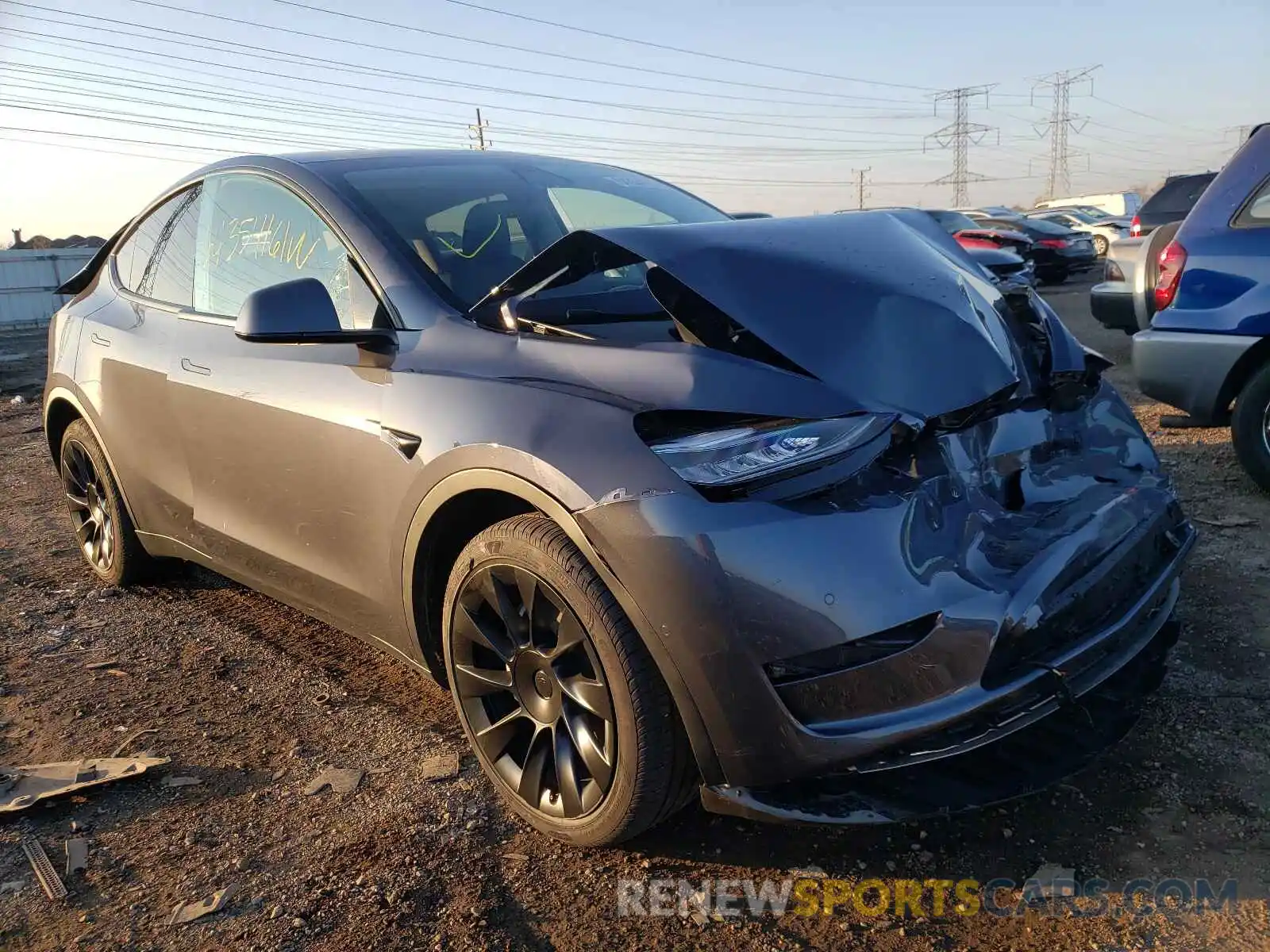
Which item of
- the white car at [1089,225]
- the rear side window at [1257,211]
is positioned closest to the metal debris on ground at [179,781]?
the rear side window at [1257,211]

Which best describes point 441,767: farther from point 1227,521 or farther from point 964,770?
point 1227,521

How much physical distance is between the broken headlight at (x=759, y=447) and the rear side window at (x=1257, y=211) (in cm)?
333

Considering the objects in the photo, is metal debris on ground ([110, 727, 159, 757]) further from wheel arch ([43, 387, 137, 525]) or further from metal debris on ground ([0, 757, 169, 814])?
wheel arch ([43, 387, 137, 525])

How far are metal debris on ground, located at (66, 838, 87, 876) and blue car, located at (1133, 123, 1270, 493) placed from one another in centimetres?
462

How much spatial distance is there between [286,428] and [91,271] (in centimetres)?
226

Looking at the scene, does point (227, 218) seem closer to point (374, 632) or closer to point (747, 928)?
point (374, 632)

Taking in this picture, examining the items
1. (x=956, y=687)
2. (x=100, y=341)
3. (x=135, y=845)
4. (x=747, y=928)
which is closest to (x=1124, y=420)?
(x=956, y=687)

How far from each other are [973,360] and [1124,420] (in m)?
0.69

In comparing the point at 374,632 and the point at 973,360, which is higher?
the point at 973,360

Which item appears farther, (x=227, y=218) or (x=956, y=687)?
(x=227, y=218)

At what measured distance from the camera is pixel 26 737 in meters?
2.92

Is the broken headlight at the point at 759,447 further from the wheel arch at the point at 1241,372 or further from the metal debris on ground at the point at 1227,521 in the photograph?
the wheel arch at the point at 1241,372

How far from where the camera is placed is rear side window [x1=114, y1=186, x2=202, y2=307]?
3.46 meters

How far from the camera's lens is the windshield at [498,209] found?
8.75ft
